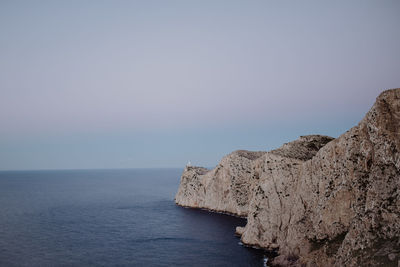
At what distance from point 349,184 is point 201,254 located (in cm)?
2973

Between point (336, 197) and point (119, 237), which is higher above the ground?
point (336, 197)

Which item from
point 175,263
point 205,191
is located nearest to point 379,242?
point 175,263

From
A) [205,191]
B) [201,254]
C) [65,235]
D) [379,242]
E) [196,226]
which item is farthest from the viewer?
[205,191]

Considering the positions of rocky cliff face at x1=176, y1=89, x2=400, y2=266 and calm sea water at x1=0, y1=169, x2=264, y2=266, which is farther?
calm sea water at x1=0, y1=169, x2=264, y2=266

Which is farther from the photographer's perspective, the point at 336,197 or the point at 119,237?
the point at 119,237

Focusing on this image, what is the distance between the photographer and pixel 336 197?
43125 mm

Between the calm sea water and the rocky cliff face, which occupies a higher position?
the rocky cliff face

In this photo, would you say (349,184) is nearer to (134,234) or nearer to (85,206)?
(134,234)

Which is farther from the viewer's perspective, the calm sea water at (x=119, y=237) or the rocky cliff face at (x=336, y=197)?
the calm sea water at (x=119, y=237)

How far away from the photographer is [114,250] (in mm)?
58938

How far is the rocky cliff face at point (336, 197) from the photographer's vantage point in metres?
32.7

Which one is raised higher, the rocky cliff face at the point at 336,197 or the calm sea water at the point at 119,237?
the rocky cliff face at the point at 336,197

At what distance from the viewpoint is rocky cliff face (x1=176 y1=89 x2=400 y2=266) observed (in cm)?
3266

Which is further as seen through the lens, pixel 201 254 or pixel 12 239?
pixel 12 239
